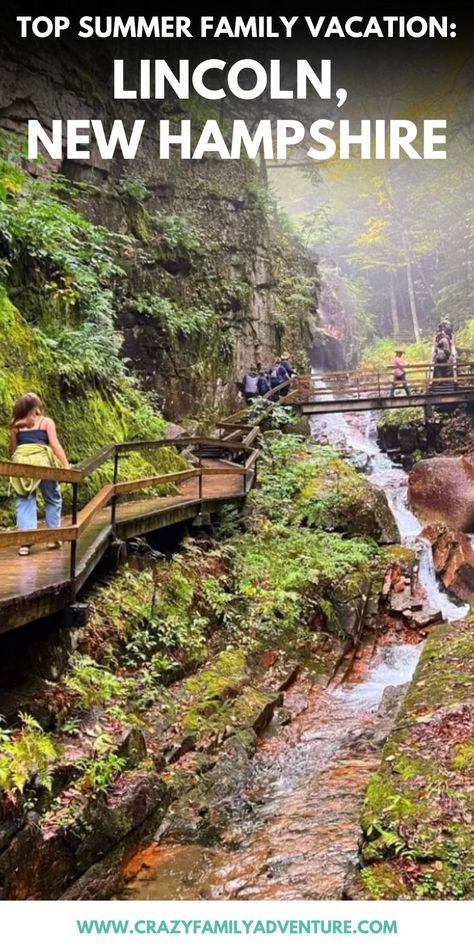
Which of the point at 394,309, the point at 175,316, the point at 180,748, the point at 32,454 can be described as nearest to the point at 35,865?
the point at 180,748

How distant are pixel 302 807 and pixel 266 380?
43.8ft

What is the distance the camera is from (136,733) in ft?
16.3

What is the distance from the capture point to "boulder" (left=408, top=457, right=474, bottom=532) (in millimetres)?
13999

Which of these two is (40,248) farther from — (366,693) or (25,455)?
(366,693)

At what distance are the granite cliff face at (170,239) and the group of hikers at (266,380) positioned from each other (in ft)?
1.55

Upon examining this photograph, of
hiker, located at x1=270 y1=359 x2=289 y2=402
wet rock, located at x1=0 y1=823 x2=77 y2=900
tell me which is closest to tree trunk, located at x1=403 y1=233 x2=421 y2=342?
hiker, located at x1=270 y1=359 x2=289 y2=402

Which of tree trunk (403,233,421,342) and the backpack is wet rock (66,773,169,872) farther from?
tree trunk (403,233,421,342)

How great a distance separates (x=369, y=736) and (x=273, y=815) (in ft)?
5.75

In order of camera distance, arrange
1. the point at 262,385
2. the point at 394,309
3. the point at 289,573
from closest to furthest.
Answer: the point at 289,573, the point at 262,385, the point at 394,309

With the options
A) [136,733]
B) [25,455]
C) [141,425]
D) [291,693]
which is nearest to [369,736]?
[291,693]

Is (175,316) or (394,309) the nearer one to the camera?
(175,316)

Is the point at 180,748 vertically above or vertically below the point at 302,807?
above

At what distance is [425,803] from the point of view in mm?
4047

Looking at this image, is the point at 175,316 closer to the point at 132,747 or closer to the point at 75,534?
the point at 75,534
